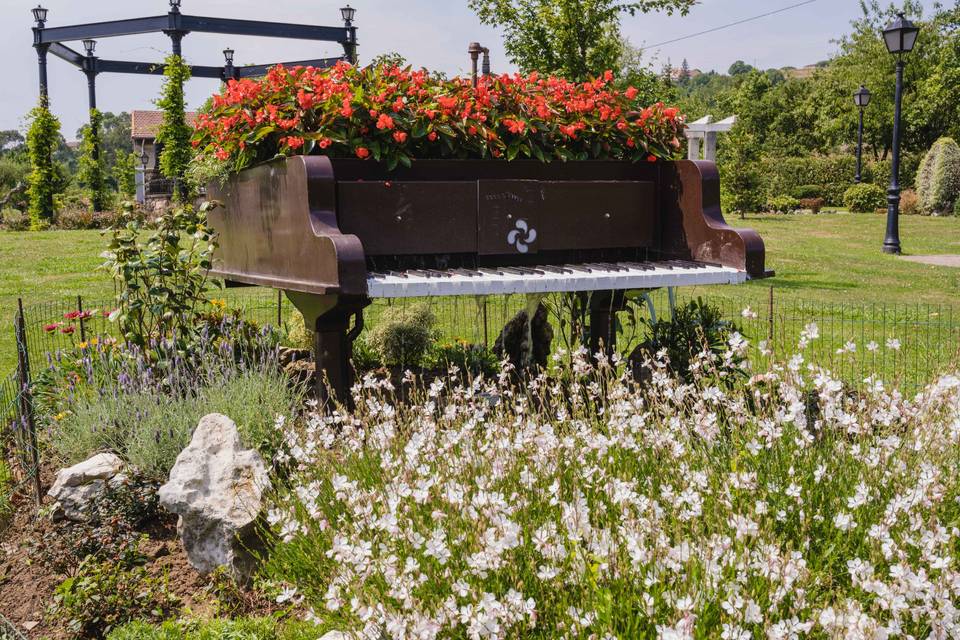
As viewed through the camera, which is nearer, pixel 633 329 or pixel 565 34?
pixel 633 329

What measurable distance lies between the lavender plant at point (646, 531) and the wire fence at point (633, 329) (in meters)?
0.48

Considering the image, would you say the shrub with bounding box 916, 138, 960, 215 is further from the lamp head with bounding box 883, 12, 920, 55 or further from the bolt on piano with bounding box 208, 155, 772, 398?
the bolt on piano with bounding box 208, 155, 772, 398

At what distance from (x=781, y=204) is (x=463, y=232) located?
87.3 feet

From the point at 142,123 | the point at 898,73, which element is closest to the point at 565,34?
the point at 898,73

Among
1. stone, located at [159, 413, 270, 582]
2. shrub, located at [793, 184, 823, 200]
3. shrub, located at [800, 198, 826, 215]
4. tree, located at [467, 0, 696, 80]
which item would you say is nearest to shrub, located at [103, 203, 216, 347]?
stone, located at [159, 413, 270, 582]

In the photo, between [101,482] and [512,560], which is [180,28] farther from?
[512,560]

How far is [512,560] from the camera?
2.58m

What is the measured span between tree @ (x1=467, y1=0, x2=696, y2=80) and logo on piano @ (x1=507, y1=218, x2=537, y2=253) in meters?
7.32

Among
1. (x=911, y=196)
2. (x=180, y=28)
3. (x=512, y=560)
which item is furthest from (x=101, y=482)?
(x=911, y=196)

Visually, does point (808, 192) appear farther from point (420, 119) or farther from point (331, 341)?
point (331, 341)

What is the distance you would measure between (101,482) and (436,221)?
2.12m

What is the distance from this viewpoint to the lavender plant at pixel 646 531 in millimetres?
2232

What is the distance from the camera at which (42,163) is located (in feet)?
82.6

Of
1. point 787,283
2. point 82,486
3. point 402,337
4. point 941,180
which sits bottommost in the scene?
point 82,486
